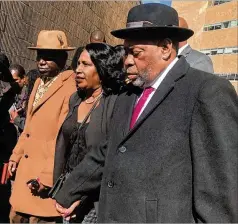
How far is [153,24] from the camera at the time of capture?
1979 millimetres

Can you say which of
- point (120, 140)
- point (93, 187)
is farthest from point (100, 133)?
point (120, 140)

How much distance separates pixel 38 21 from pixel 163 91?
21.5ft

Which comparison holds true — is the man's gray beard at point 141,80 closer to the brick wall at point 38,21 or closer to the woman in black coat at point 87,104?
the woman in black coat at point 87,104

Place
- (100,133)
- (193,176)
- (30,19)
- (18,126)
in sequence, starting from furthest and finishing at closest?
(30,19) → (18,126) → (100,133) → (193,176)

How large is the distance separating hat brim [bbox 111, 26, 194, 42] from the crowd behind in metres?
0.01

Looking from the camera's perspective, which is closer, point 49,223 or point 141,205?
point 141,205

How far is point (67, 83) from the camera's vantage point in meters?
3.27

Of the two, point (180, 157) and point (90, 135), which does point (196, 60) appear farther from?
point (180, 157)

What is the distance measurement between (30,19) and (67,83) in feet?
15.5

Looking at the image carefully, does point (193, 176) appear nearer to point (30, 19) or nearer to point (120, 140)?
point (120, 140)

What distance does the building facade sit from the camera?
28.3 metres

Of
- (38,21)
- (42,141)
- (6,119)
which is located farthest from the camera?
(38,21)

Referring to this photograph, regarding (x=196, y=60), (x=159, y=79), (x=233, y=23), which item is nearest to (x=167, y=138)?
(x=159, y=79)

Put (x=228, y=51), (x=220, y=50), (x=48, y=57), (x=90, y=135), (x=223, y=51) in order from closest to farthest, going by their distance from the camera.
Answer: (x=90, y=135) < (x=48, y=57) < (x=228, y=51) < (x=223, y=51) < (x=220, y=50)
